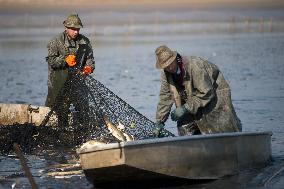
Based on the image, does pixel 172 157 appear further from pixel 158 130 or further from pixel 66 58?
pixel 66 58

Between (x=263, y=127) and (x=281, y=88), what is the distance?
5.54m

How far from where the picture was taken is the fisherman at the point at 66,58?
12977 millimetres

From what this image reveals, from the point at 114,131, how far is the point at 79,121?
4.96 ft

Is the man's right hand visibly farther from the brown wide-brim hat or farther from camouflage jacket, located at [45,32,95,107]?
camouflage jacket, located at [45,32,95,107]

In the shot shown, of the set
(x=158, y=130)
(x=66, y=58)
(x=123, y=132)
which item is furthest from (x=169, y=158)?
(x=66, y=58)

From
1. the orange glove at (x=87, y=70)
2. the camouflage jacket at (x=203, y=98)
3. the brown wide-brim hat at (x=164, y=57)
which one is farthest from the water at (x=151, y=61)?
the brown wide-brim hat at (x=164, y=57)

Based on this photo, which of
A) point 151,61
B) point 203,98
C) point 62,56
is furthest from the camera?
point 151,61

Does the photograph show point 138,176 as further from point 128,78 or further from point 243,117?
point 128,78

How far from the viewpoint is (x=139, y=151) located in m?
9.32

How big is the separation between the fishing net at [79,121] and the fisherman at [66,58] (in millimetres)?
36

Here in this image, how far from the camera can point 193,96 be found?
10234 mm

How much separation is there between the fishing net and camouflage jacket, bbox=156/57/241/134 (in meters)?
1.20

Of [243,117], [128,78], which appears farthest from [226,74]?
[243,117]

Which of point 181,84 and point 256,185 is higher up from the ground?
point 181,84
